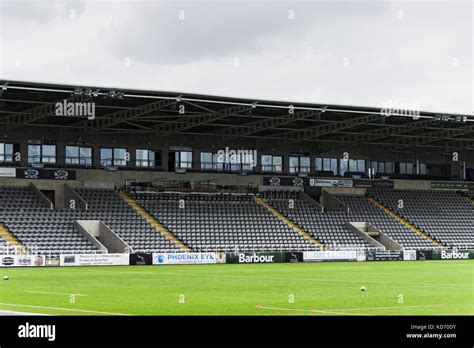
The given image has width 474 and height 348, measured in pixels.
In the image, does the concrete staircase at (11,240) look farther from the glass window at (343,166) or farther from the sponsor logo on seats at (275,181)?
the glass window at (343,166)

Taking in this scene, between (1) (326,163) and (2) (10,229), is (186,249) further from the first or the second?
(1) (326,163)

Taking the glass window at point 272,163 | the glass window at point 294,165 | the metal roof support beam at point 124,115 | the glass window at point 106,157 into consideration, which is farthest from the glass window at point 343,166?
the metal roof support beam at point 124,115

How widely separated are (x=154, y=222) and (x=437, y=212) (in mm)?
25418

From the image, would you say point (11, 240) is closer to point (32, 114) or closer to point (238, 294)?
point (32, 114)

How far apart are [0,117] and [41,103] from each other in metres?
6.15

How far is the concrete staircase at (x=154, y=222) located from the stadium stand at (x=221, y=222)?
0.37 meters

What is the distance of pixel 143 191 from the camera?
61.7 metres

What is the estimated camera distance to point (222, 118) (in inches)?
2271

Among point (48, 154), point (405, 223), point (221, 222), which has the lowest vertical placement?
point (405, 223)

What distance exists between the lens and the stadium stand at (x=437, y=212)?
65.2 meters

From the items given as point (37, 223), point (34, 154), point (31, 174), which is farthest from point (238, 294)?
point (34, 154)

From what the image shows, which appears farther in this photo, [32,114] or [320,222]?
[320,222]

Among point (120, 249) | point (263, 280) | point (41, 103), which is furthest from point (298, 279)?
point (41, 103)

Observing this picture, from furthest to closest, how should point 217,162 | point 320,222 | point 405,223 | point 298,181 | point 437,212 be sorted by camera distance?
1. point 437,212
2. point 298,181
3. point 217,162
4. point 405,223
5. point 320,222
